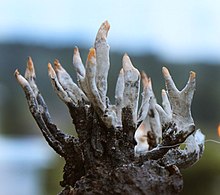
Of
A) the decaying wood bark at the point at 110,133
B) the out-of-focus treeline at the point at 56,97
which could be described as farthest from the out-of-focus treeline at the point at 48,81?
the decaying wood bark at the point at 110,133

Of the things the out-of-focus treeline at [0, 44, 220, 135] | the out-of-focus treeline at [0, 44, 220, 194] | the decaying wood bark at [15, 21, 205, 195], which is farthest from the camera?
the out-of-focus treeline at [0, 44, 220, 135]

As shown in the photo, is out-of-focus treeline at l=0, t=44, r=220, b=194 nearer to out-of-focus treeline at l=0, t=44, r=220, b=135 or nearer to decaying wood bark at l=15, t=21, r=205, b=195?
out-of-focus treeline at l=0, t=44, r=220, b=135

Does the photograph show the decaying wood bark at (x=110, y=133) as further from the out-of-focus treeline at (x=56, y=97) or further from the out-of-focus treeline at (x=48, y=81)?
the out-of-focus treeline at (x=48, y=81)

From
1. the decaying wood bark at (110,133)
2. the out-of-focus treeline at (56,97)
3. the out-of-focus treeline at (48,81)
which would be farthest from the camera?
the out-of-focus treeline at (48,81)

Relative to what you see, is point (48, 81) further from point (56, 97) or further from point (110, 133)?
point (110, 133)

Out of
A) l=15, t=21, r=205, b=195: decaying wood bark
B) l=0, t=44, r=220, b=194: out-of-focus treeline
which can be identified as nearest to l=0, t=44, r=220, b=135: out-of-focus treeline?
l=0, t=44, r=220, b=194: out-of-focus treeline

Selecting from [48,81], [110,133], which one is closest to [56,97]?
[48,81]
